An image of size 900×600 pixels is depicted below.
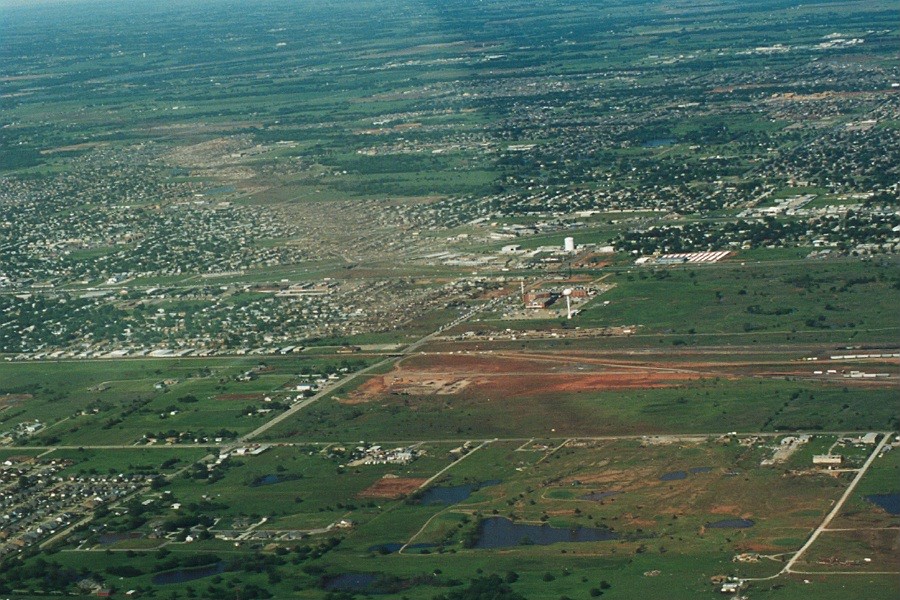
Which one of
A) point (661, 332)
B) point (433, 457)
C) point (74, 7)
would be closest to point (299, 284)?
point (661, 332)

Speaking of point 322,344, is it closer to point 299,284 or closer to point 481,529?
point 299,284

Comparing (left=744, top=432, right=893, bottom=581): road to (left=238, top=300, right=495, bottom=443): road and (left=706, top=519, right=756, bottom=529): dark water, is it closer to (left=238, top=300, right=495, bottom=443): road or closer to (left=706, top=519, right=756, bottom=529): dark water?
(left=706, top=519, right=756, bottom=529): dark water

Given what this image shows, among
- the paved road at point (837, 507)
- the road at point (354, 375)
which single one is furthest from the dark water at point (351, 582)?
the road at point (354, 375)

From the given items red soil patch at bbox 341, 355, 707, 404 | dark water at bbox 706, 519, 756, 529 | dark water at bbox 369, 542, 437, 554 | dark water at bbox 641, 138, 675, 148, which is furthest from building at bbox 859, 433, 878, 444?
dark water at bbox 641, 138, 675, 148

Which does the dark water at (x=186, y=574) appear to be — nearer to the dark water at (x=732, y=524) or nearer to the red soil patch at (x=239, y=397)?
the dark water at (x=732, y=524)

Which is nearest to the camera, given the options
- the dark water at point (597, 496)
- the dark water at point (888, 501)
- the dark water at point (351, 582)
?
the dark water at point (351, 582)

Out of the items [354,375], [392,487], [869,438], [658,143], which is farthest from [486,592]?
[658,143]
